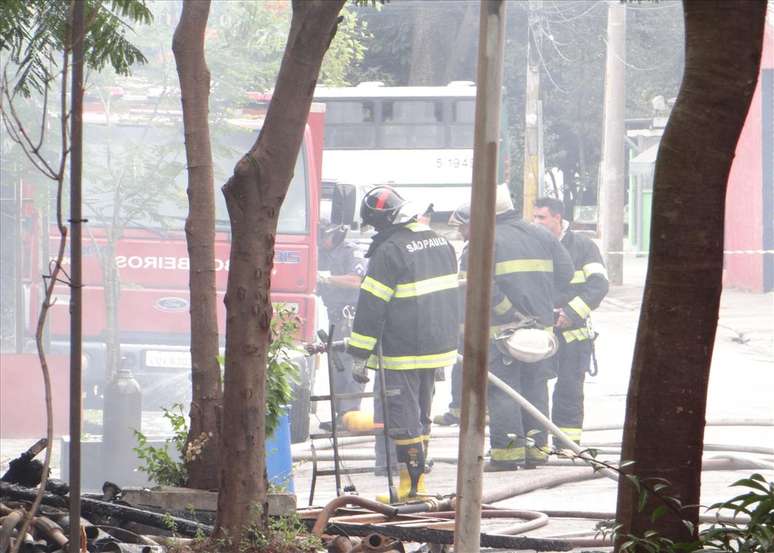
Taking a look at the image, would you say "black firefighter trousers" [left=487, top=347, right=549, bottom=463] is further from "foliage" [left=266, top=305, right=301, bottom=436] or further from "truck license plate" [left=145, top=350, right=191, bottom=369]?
"truck license plate" [left=145, top=350, right=191, bottom=369]

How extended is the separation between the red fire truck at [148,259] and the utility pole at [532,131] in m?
10.1

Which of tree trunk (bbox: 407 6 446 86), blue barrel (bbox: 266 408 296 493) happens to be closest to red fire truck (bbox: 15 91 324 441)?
blue barrel (bbox: 266 408 296 493)

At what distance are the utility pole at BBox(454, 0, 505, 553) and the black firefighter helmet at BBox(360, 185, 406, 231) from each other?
483cm

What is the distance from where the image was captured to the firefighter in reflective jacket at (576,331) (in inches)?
384

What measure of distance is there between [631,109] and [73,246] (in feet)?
116

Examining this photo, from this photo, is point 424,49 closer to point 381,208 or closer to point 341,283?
point 341,283

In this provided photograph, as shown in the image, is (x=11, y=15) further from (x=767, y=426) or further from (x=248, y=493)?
(x=767, y=426)

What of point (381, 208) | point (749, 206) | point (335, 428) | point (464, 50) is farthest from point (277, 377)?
point (464, 50)

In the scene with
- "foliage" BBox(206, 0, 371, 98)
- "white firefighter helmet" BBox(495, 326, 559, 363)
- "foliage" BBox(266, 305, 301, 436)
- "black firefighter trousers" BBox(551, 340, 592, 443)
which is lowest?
"black firefighter trousers" BBox(551, 340, 592, 443)

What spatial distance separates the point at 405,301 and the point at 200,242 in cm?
248

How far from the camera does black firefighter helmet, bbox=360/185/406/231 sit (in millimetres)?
8336

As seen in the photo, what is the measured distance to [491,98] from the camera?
3439 mm

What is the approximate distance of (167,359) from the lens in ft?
42.2

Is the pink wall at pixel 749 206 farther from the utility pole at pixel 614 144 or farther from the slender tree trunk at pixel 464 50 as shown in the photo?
the slender tree trunk at pixel 464 50
